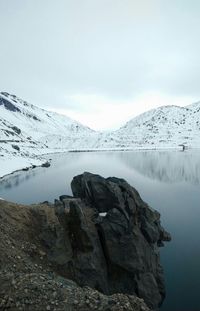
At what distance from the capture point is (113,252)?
28.2m

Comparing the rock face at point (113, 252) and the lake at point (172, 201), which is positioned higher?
the rock face at point (113, 252)

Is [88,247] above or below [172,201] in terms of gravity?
above

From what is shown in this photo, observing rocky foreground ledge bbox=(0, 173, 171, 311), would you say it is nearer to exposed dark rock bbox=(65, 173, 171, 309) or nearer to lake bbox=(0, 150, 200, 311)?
exposed dark rock bbox=(65, 173, 171, 309)

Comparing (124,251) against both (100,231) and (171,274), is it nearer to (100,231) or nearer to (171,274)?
(100,231)

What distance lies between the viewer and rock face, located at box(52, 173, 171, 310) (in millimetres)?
26547

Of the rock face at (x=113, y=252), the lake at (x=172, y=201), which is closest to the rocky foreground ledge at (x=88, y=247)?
the rock face at (x=113, y=252)

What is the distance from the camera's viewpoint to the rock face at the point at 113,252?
26.5 m

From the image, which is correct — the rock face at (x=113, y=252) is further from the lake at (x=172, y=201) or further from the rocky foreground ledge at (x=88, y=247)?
the lake at (x=172, y=201)

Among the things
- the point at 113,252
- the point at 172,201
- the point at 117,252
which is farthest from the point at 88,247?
the point at 172,201

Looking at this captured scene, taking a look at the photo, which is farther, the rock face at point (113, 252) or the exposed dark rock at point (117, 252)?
the exposed dark rock at point (117, 252)

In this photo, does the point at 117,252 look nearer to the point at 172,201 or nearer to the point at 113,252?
the point at 113,252

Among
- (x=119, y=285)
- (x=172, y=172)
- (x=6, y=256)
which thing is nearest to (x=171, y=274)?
(x=119, y=285)

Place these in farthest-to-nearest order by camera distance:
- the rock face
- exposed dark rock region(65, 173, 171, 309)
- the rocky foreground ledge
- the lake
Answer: the lake, exposed dark rock region(65, 173, 171, 309), the rock face, the rocky foreground ledge

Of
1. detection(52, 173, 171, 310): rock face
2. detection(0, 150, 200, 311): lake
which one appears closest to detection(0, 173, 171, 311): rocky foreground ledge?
detection(52, 173, 171, 310): rock face
